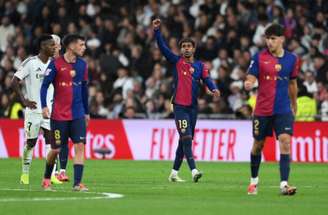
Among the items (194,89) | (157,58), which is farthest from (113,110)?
(194,89)

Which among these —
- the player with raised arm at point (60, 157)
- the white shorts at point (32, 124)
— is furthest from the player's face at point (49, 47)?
the white shorts at point (32, 124)

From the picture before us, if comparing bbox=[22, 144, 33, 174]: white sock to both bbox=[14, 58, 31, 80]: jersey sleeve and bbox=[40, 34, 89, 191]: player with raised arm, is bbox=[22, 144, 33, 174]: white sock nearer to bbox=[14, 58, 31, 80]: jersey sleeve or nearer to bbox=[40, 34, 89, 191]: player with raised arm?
bbox=[14, 58, 31, 80]: jersey sleeve

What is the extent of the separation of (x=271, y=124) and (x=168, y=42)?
55.1 feet

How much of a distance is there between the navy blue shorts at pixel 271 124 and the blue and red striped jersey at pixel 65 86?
2.63 m

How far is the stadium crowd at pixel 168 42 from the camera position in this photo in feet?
103

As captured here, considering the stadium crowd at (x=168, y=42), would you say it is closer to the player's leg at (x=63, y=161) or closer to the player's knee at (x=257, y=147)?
the player's leg at (x=63, y=161)

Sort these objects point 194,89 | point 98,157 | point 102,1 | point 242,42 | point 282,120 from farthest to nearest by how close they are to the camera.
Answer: point 102,1 → point 242,42 → point 98,157 → point 194,89 → point 282,120

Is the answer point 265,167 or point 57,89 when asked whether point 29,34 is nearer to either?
point 265,167

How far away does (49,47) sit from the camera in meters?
19.2

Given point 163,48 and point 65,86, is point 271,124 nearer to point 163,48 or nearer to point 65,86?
point 65,86

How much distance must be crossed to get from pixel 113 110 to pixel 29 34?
5.87 meters

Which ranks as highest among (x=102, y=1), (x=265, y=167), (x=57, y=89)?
(x=102, y=1)

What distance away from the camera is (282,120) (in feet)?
53.7

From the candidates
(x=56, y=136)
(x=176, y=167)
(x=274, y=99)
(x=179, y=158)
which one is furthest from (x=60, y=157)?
(x=274, y=99)
